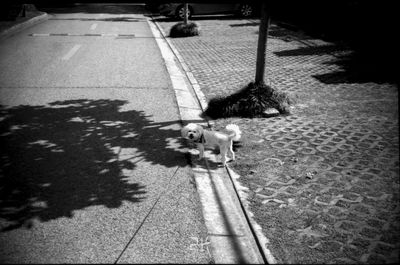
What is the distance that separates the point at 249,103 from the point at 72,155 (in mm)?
3844

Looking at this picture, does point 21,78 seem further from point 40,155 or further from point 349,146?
point 349,146

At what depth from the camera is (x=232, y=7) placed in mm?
22406

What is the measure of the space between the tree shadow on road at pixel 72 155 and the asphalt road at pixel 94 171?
0.02 metres

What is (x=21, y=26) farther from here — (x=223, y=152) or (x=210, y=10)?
(x=223, y=152)

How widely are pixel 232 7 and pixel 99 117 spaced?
60.8 feet

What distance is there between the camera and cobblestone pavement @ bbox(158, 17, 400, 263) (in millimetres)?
3480

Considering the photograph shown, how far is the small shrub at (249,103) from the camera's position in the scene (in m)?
6.82

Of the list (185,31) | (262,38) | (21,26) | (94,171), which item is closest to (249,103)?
(262,38)

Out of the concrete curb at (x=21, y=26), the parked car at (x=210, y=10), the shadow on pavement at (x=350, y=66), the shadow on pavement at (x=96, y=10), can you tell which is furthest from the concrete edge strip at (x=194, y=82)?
the shadow on pavement at (x=96, y=10)

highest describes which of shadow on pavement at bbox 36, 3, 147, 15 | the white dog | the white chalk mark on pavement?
shadow on pavement at bbox 36, 3, 147, 15

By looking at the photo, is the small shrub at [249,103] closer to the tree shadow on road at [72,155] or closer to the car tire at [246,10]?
the tree shadow on road at [72,155]

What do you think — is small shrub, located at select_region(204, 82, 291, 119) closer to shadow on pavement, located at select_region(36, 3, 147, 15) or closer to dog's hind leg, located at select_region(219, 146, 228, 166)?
dog's hind leg, located at select_region(219, 146, 228, 166)

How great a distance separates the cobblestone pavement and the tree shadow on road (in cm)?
165

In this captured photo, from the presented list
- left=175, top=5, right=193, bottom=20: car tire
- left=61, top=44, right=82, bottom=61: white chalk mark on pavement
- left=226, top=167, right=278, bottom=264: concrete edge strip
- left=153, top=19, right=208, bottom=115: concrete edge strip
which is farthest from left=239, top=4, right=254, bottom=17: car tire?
left=226, top=167, right=278, bottom=264: concrete edge strip
